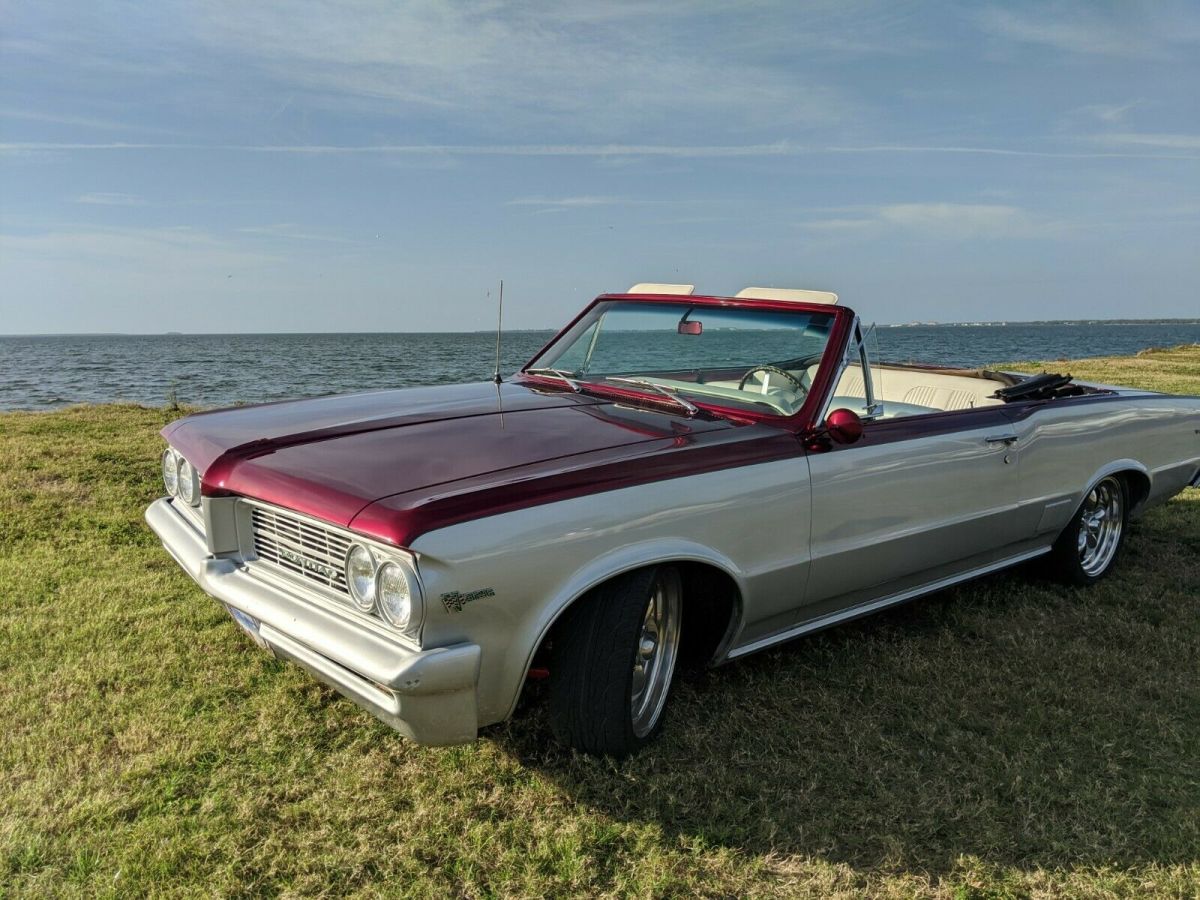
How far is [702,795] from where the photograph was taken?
2.62 metres

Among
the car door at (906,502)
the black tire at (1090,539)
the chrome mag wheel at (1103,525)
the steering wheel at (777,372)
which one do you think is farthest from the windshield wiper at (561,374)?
the chrome mag wheel at (1103,525)

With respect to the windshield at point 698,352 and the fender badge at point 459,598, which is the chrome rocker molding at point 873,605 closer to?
the windshield at point 698,352

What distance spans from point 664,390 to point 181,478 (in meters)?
1.90

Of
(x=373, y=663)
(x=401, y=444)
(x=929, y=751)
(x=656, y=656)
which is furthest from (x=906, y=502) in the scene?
(x=373, y=663)

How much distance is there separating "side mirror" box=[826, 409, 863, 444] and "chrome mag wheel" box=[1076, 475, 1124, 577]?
7.51ft

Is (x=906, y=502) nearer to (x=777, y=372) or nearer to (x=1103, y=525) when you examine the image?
(x=777, y=372)

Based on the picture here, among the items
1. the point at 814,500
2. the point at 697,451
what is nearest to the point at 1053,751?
the point at 814,500

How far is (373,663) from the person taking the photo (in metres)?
2.19

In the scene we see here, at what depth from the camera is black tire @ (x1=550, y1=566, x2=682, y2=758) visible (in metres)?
2.51

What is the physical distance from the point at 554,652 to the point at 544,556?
0.38m

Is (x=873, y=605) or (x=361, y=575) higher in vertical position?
(x=361, y=575)

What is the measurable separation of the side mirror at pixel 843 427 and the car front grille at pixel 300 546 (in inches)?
67.5

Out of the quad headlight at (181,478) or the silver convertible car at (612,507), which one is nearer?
the silver convertible car at (612,507)

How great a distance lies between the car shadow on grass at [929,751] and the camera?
246cm
